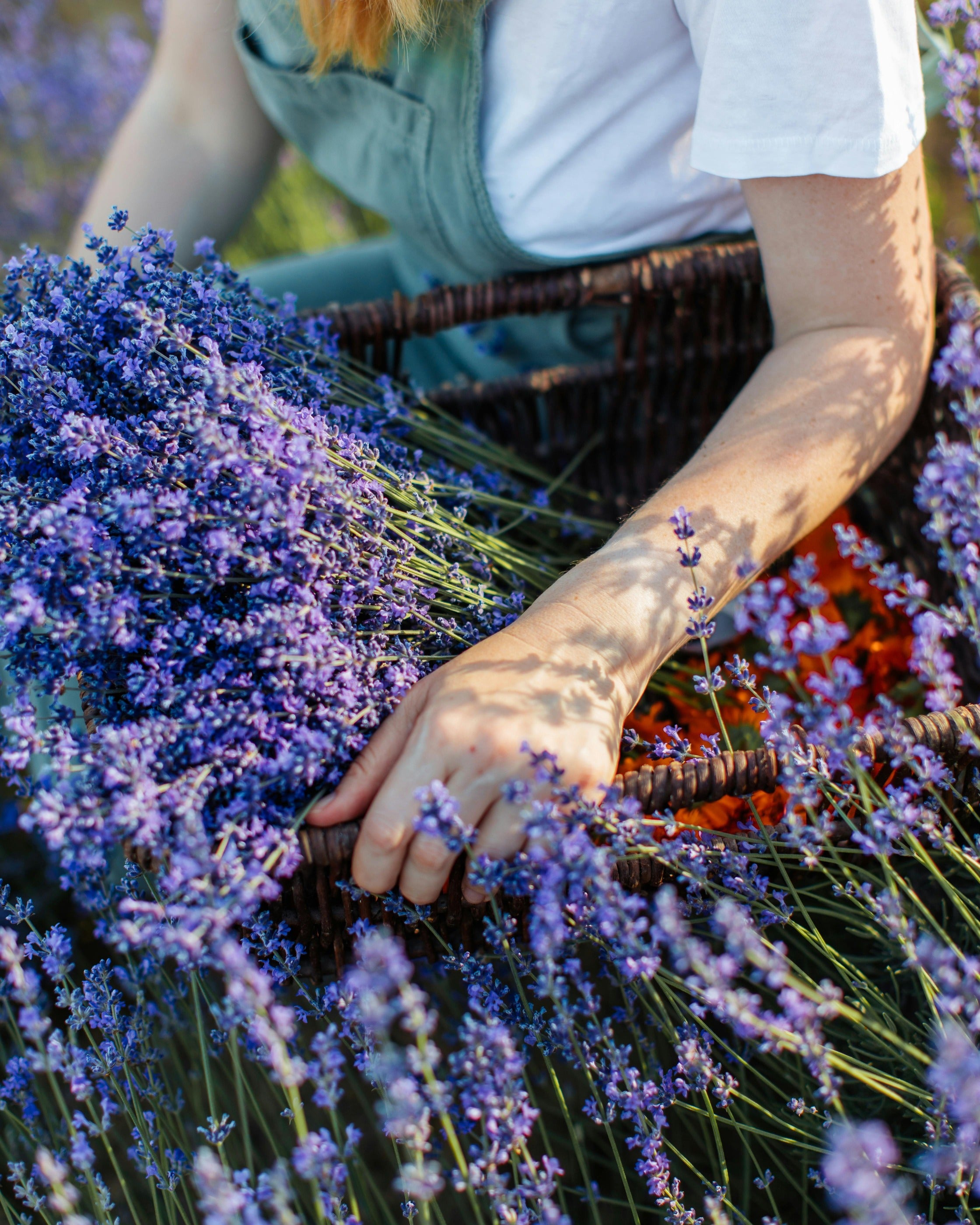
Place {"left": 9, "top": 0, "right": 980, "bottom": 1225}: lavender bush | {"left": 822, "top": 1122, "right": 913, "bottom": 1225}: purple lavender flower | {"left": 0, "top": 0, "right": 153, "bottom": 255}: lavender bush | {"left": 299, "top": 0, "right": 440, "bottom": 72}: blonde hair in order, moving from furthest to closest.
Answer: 1. {"left": 0, "top": 0, "right": 153, "bottom": 255}: lavender bush
2. {"left": 299, "top": 0, "right": 440, "bottom": 72}: blonde hair
3. {"left": 9, "top": 0, "right": 980, "bottom": 1225}: lavender bush
4. {"left": 822, "top": 1122, "right": 913, "bottom": 1225}: purple lavender flower

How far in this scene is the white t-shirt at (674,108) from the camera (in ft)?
2.37

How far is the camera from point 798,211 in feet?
2.63

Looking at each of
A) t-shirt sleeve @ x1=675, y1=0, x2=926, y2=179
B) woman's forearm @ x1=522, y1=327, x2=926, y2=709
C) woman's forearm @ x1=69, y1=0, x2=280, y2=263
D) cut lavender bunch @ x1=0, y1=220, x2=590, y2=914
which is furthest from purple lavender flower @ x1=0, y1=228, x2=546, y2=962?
woman's forearm @ x1=69, y1=0, x2=280, y2=263

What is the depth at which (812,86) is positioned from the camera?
2.40ft

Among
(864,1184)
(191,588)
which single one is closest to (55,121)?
(191,588)

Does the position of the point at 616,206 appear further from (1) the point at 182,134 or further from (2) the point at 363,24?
(1) the point at 182,134

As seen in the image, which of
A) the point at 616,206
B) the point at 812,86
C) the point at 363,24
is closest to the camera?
the point at 812,86

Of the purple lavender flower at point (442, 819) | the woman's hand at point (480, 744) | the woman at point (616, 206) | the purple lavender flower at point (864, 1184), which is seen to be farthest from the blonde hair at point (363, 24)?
the purple lavender flower at point (864, 1184)

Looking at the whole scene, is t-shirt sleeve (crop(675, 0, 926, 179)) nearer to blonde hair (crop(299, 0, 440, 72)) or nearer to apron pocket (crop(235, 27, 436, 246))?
blonde hair (crop(299, 0, 440, 72))

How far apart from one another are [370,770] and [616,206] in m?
0.75

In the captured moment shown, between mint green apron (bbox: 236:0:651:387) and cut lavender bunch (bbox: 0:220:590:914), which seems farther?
mint green apron (bbox: 236:0:651:387)

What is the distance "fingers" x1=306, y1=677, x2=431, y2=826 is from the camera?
2.07 ft

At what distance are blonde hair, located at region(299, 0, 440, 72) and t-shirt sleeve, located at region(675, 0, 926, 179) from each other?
28cm

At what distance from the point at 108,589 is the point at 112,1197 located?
0.93 metres
